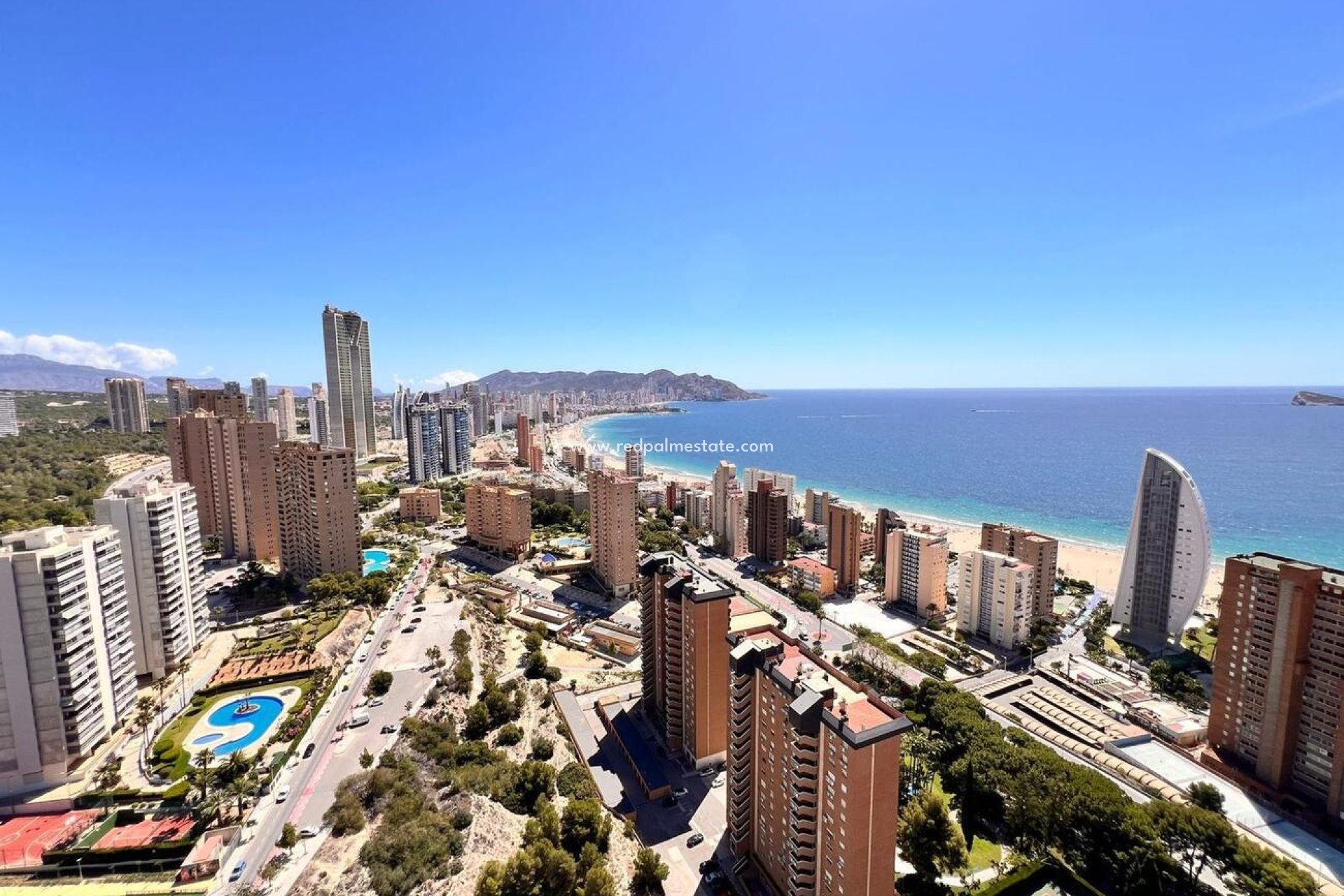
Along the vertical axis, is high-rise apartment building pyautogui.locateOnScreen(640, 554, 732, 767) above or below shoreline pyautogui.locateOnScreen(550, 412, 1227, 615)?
above

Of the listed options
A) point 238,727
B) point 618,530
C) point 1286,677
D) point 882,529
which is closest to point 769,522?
point 882,529

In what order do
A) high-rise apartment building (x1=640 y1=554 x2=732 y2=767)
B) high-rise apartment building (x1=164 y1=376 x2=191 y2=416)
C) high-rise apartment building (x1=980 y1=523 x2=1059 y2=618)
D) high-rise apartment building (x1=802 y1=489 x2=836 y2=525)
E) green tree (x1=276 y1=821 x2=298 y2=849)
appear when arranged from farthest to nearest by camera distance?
high-rise apartment building (x1=164 y1=376 x2=191 y2=416)
high-rise apartment building (x1=802 y1=489 x2=836 y2=525)
high-rise apartment building (x1=980 y1=523 x2=1059 y2=618)
high-rise apartment building (x1=640 y1=554 x2=732 y2=767)
green tree (x1=276 y1=821 x2=298 y2=849)

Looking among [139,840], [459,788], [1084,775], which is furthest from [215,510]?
[1084,775]

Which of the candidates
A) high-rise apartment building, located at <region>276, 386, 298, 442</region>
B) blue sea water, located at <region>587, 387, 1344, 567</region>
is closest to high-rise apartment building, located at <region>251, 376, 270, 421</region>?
high-rise apartment building, located at <region>276, 386, 298, 442</region>

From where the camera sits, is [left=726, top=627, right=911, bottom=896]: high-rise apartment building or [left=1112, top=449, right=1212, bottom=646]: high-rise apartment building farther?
[left=1112, top=449, right=1212, bottom=646]: high-rise apartment building

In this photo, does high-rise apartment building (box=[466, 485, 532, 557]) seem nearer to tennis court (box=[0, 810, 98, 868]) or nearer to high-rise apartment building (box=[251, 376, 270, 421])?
tennis court (box=[0, 810, 98, 868])

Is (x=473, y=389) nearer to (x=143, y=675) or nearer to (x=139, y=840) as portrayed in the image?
(x=143, y=675)

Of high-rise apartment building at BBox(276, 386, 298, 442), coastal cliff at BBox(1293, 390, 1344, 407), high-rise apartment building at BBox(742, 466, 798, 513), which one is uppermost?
high-rise apartment building at BBox(276, 386, 298, 442)

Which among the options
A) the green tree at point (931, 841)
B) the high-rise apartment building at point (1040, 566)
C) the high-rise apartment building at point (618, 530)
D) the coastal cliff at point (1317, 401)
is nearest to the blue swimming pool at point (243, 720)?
the high-rise apartment building at point (618, 530)
